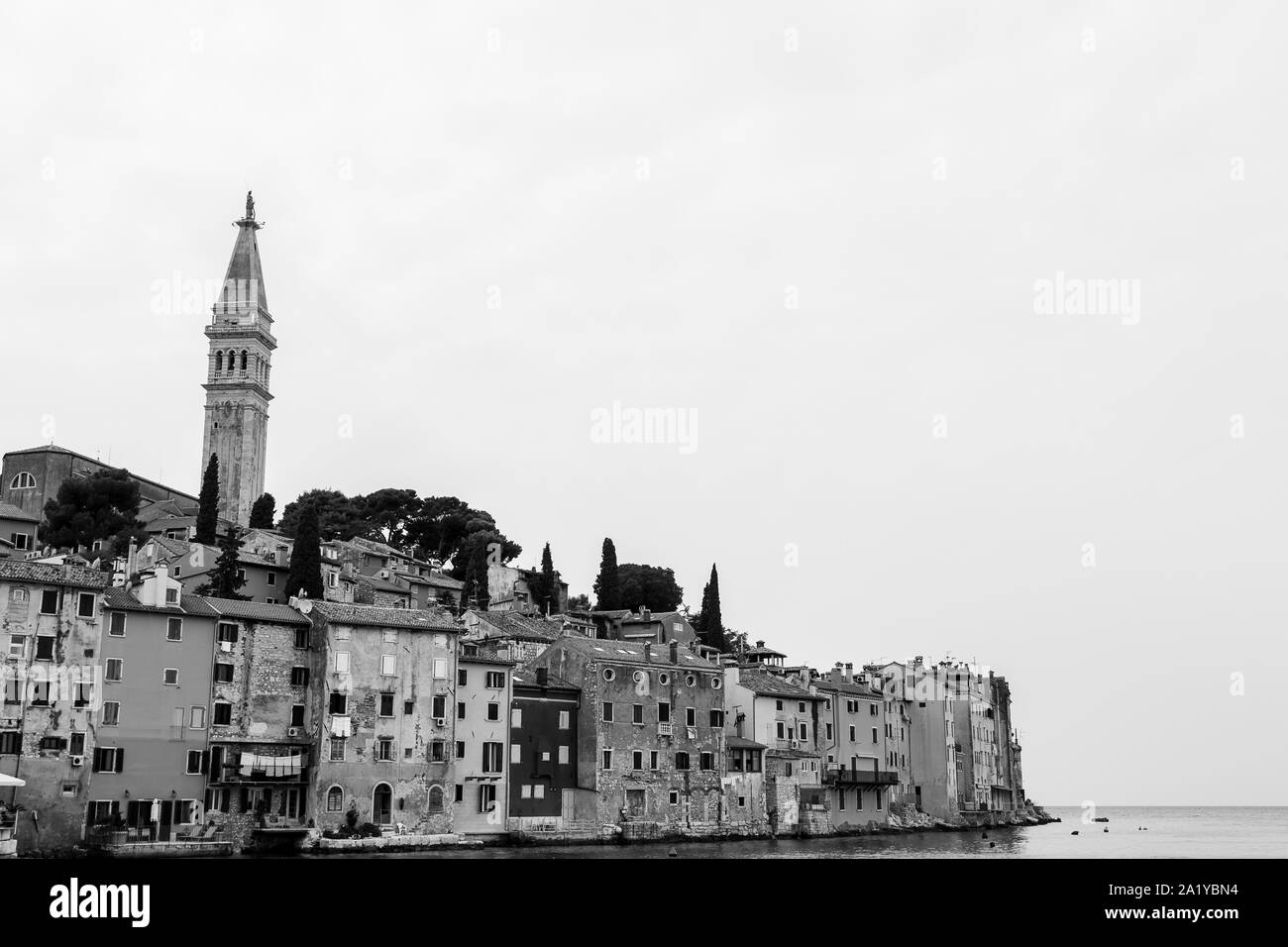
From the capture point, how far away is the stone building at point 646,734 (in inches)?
2576

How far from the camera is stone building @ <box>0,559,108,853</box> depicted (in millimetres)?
50094

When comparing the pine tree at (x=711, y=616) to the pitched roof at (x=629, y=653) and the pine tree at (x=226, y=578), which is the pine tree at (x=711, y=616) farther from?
the pine tree at (x=226, y=578)

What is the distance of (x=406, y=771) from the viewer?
193 feet

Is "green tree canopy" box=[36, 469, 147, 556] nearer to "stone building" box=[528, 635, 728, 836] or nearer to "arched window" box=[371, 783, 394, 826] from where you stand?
"stone building" box=[528, 635, 728, 836]

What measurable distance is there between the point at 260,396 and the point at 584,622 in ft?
159

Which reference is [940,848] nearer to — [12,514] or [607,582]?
[607,582]

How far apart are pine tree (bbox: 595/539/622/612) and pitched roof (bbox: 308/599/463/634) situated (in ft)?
125

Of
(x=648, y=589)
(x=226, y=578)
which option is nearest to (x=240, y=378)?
(x=648, y=589)

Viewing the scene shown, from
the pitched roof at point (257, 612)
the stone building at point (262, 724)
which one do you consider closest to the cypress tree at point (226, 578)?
the pitched roof at point (257, 612)

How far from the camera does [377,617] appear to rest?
6019 centimetres

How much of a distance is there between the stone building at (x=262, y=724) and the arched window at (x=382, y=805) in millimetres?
2829
